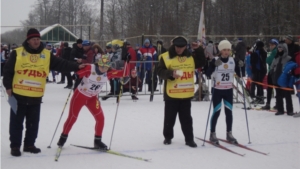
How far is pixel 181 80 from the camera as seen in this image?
7027 mm

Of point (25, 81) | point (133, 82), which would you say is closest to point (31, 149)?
point (25, 81)

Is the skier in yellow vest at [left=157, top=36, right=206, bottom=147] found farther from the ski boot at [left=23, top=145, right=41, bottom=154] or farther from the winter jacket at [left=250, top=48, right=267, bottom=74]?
the winter jacket at [left=250, top=48, right=267, bottom=74]

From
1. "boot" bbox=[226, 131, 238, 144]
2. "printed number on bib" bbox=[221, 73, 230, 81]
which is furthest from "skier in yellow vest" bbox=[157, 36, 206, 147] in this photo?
"boot" bbox=[226, 131, 238, 144]

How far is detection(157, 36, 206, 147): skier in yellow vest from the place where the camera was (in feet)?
23.0

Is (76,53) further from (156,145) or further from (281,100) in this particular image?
(281,100)

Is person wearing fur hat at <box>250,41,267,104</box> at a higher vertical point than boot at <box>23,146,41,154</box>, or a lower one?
higher

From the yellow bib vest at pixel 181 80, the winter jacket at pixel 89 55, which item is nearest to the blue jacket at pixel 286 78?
the yellow bib vest at pixel 181 80

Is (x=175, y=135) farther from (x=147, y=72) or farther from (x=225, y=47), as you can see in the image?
(x=147, y=72)

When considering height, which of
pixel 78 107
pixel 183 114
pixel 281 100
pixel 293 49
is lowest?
pixel 281 100

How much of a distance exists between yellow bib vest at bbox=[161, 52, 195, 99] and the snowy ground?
1.00m

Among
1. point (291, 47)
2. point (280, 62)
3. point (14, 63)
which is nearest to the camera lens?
point (14, 63)

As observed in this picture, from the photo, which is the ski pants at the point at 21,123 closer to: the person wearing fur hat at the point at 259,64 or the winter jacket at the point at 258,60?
the person wearing fur hat at the point at 259,64

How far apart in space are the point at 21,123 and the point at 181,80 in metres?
2.91

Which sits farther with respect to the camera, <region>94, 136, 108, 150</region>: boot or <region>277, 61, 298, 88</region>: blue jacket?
<region>277, 61, 298, 88</region>: blue jacket
